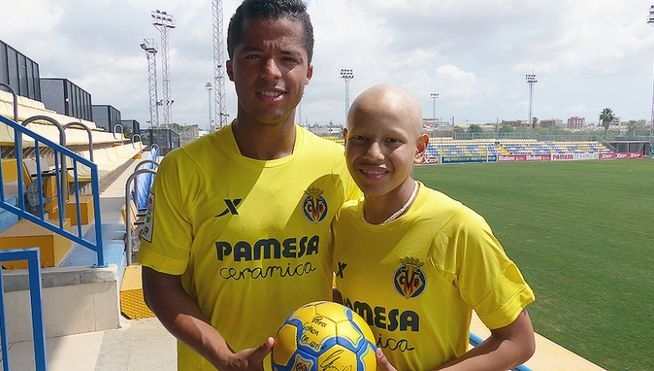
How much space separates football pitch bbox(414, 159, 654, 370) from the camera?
4914 mm

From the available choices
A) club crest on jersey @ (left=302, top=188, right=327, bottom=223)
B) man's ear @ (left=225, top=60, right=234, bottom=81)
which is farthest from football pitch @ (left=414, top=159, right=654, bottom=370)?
man's ear @ (left=225, top=60, right=234, bottom=81)

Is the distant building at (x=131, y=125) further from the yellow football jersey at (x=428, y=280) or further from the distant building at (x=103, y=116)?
the yellow football jersey at (x=428, y=280)

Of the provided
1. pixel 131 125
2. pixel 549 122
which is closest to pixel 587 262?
pixel 131 125

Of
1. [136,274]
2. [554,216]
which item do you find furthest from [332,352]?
[554,216]

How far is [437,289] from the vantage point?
1562 millimetres

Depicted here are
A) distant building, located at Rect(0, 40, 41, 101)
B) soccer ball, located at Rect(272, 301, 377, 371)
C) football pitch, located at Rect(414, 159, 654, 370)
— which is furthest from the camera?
distant building, located at Rect(0, 40, 41, 101)

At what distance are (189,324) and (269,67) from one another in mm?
852

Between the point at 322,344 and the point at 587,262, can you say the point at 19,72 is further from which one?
the point at 322,344

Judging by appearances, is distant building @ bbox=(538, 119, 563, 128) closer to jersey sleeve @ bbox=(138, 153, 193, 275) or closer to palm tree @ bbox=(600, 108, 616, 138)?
palm tree @ bbox=(600, 108, 616, 138)

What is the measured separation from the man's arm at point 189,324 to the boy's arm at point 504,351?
61cm

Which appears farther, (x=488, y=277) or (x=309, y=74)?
(x=309, y=74)

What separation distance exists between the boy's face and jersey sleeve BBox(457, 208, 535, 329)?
0.26 meters

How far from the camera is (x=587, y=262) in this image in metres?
7.77

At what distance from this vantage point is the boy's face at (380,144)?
5.09 feet
